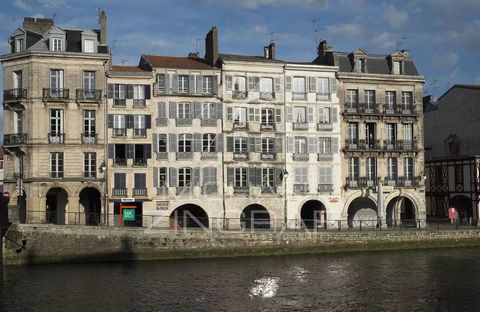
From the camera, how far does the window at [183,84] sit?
150 feet

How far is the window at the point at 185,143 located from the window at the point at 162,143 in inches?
43.1

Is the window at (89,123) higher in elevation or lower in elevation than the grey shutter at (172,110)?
lower

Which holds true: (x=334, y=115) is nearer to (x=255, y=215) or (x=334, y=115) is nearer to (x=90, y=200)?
(x=255, y=215)

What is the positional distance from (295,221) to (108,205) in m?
14.8

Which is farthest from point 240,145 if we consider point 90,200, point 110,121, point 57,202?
point 57,202

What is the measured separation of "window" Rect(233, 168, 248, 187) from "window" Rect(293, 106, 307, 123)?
6229 mm

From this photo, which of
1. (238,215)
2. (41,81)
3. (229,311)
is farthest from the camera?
(238,215)

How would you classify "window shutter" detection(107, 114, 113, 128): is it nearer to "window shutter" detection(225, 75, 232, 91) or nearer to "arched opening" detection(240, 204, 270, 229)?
"window shutter" detection(225, 75, 232, 91)

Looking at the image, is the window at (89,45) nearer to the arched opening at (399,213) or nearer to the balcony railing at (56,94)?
the balcony railing at (56,94)

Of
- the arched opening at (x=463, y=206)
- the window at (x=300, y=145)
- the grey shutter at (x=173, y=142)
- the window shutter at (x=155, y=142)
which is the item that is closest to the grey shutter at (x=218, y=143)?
the grey shutter at (x=173, y=142)

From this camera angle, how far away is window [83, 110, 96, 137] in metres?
44.0

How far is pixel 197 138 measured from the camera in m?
46.0

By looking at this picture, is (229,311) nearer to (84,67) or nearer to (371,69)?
(84,67)

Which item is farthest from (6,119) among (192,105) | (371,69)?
(371,69)
